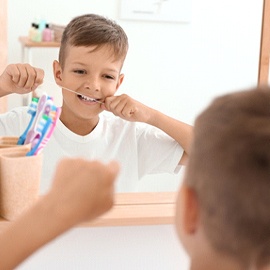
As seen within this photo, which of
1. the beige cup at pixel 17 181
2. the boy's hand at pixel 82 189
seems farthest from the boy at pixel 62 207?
the beige cup at pixel 17 181

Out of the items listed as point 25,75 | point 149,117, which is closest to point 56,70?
point 25,75

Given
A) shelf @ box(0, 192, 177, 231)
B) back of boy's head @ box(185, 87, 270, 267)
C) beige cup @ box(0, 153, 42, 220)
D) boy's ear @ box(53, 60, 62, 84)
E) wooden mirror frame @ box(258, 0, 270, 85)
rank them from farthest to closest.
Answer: wooden mirror frame @ box(258, 0, 270, 85) < boy's ear @ box(53, 60, 62, 84) < shelf @ box(0, 192, 177, 231) < beige cup @ box(0, 153, 42, 220) < back of boy's head @ box(185, 87, 270, 267)

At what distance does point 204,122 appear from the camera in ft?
1.45

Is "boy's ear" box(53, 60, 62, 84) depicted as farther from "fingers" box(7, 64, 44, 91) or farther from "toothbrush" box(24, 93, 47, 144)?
"toothbrush" box(24, 93, 47, 144)

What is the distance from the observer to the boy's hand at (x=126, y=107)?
0.96 m

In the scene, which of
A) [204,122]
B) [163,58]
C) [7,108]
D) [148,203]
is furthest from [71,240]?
[204,122]

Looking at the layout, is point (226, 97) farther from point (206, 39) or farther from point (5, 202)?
point (206, 39)

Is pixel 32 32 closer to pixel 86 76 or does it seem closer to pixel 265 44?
pixel 86 76

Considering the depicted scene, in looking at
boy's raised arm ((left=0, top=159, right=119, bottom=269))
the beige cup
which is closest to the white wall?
the beige cup

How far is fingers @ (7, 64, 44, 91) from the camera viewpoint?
0.89m

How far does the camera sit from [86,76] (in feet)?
3.11

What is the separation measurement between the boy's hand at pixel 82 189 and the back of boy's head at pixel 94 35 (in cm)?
47

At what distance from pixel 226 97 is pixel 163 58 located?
54cm

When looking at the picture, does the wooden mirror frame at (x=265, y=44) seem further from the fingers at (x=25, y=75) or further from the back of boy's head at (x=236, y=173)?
the back of boy's head at (x=236, y=173)
